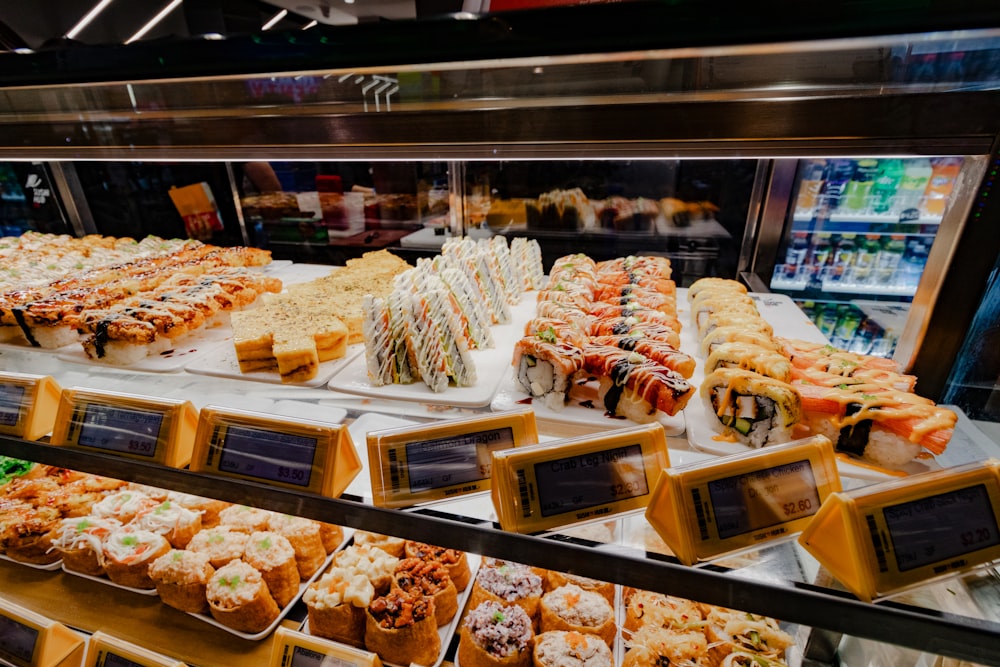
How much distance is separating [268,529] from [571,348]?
136 centimetres

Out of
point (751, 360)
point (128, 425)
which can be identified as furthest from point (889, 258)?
point (128, 425)

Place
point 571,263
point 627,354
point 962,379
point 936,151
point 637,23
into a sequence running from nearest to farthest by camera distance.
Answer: point 637,23
point 936,151
point 962,379
point 627,354
point 571,263

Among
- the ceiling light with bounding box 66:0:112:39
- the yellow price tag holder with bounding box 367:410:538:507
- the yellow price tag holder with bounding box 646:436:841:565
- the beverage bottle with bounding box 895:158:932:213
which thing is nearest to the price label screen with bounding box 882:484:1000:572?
the yellow price tag holder with bounding box 646:436:841:565

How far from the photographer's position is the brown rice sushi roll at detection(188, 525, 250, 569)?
1854 millimetres

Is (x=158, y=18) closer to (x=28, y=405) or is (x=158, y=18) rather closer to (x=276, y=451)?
(x=28, y=405)

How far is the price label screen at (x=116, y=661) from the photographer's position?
1.60m

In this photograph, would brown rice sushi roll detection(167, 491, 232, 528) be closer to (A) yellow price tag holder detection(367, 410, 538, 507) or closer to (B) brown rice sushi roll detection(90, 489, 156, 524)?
(B) brown rice sushi roll detection(90, 489, 156, 524)

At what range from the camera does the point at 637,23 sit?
890 mm

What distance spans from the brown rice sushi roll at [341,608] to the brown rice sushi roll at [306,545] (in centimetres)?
15

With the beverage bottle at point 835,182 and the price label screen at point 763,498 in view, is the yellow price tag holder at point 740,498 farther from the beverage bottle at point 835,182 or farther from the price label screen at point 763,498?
the beverage bottle at point 835,182

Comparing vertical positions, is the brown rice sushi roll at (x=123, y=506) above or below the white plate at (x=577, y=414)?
below

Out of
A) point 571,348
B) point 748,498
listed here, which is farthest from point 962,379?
point 571,348

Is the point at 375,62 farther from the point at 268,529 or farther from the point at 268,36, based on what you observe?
the point at 268,529

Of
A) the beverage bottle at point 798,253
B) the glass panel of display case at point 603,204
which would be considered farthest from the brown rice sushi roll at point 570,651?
the beverage bottle at point 798,253
